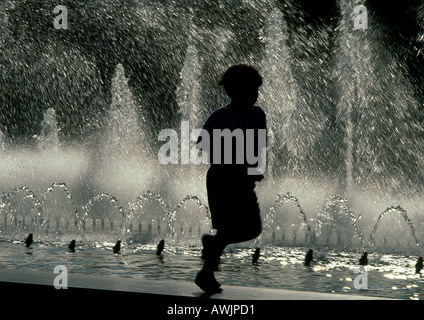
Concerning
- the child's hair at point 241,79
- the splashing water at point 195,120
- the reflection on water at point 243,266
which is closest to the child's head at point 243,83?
the child's hair at point 241,79

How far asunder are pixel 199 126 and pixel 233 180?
16734mm

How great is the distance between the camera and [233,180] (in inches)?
188

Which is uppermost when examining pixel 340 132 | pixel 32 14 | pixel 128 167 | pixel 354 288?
pixel 32 14

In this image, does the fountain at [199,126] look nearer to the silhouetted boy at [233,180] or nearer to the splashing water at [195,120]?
the splashing water at [195,120]

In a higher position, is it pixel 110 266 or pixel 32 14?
pixel 32 14

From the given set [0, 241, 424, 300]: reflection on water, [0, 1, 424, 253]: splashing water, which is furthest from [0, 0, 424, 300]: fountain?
[0, 241, 424, 300]: reflection on water

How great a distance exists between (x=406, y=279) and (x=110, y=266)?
122 inches

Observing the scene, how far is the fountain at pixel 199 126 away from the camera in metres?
14.9

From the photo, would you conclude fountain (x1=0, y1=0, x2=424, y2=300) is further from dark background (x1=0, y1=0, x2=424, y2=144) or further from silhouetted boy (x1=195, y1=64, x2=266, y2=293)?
silhouetted boy (x1=195, y1=64, x2=266, y2=293)

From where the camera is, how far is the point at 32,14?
107ft

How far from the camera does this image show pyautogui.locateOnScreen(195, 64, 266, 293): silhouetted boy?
15.6 feet

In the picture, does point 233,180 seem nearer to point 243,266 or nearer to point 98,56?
point 243,266
